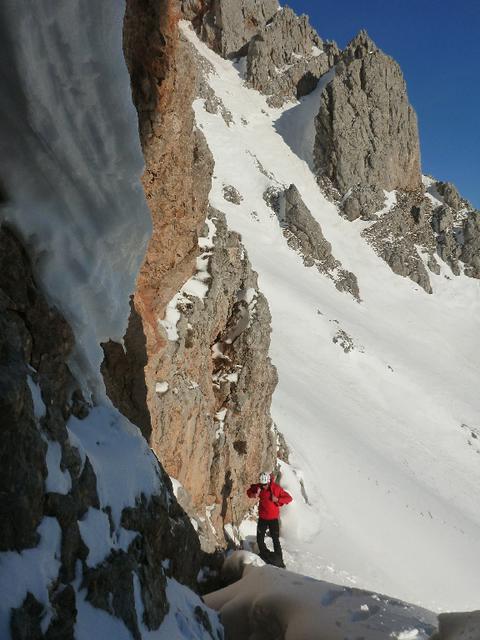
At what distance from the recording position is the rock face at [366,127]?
159 ft

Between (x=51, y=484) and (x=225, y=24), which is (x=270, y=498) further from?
(x=225, y=24)

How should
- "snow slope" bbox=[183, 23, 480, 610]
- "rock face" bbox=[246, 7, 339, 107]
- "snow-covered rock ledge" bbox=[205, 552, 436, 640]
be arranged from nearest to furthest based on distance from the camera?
"snow-covered rock ledge" bbox=[205, 552, 436, 640]
"snow slope" bbox=[183, 23, 480, 610]
"rock face" bbox=[246, 7, 339, 107]

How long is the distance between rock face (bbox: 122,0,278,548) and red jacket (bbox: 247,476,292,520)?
1009 mm

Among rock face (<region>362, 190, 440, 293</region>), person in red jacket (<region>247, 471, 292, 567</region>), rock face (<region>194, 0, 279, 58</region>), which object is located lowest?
person in red jacket (<region>247, 471, 292, 567</region>)

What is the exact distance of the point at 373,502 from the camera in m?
14.2

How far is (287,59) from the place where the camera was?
60.4 m

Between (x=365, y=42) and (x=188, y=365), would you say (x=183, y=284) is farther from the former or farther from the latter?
(x=365, y=42)

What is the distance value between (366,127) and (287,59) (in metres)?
17.3

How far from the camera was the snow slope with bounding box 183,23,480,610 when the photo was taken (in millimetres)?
11789

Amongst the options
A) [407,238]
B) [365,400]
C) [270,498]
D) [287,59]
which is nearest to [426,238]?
[407,238]

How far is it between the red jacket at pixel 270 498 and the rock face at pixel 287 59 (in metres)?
54.3

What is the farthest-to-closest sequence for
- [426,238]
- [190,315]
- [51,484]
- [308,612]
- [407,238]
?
[426,238], [407,238], [190,315], [308,612], [51,484]

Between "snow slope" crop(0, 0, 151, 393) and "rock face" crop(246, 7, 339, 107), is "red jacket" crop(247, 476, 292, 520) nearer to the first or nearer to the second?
"snow slope" crop(0, 0, 151, 393)

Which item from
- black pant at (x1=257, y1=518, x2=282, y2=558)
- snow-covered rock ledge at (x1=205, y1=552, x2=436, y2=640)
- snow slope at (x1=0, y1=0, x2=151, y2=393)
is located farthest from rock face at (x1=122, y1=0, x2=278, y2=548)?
snow slope at (x1=0, y1=0, x2=151, y2=393)
